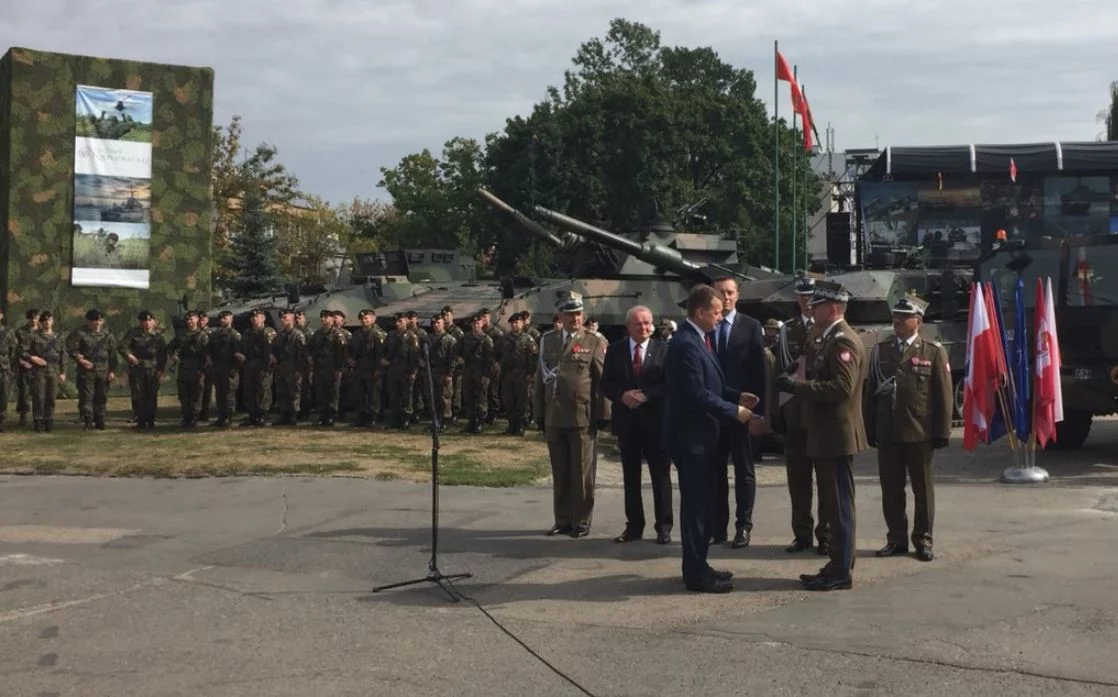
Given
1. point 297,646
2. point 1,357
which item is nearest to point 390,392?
point 1,357

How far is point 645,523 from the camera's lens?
9.51 m

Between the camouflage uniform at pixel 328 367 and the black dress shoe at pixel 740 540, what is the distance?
1038 cm

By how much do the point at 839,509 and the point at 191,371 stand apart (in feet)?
42.6

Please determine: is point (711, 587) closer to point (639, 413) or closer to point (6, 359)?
point (639, 413)

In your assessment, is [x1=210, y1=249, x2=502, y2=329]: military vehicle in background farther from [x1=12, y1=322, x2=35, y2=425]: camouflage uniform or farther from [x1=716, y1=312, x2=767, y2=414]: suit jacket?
[x1=716, y1=312, x2=767, y2=414]: suit jacket

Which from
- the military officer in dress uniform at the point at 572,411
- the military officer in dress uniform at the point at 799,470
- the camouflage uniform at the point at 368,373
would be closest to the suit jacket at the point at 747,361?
the military officer in dress uniform at the point at 799,470

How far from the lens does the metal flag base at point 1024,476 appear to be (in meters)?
12.0

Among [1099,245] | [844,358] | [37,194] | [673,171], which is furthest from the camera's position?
[673,171]

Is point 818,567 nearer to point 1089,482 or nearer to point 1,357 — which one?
point 1089,482

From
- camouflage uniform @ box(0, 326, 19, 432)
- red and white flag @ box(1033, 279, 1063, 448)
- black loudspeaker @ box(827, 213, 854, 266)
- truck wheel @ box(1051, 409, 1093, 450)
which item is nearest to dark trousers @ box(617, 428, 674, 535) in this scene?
red and white flag @ box(1033, 279, 1063, 448)

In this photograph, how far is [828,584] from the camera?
288 inches

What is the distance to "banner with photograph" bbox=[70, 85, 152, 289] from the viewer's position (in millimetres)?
24859

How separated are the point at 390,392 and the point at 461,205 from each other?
4200cm

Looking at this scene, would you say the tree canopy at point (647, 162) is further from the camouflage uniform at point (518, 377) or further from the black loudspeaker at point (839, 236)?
the camouflage uniform at point (518, 377)
